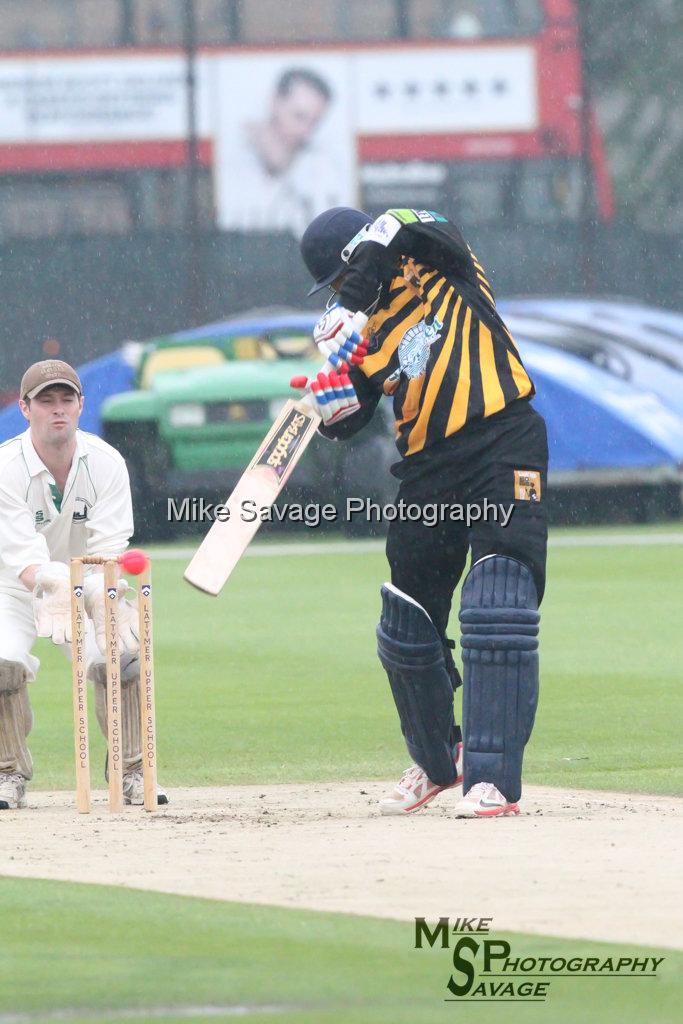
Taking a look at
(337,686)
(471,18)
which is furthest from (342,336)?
(471,18)

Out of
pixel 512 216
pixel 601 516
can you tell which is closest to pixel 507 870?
pixel 601 516

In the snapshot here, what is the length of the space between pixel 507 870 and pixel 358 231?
2325mm

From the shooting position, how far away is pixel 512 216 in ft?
84.2

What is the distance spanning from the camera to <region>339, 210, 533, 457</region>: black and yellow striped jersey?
6691mm

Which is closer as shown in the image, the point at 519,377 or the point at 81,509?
the point at 519,377

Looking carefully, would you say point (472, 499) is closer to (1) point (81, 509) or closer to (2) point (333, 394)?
(2) point (333, 394)

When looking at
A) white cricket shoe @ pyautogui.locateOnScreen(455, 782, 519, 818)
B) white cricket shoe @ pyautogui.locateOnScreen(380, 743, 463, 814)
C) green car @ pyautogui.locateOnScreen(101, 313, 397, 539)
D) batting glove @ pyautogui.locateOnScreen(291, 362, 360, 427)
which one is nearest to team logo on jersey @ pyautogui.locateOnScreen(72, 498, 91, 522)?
batting glove @ pyautogui.locateOnScreen(291, 362, 360, 427)

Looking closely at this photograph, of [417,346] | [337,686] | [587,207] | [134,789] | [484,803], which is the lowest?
[337,686]

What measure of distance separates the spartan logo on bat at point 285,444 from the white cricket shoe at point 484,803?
121 centimetres

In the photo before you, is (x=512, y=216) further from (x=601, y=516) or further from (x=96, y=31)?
(x=96, y=31)

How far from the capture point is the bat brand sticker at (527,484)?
262 inches

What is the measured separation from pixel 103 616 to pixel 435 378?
4.76 feet

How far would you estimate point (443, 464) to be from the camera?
22.2ft

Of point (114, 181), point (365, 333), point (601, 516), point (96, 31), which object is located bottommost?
point (601, 516)
